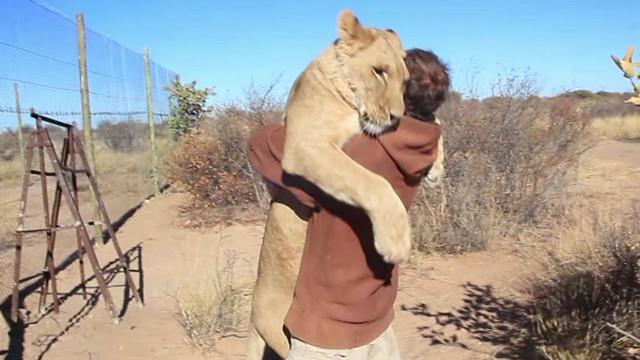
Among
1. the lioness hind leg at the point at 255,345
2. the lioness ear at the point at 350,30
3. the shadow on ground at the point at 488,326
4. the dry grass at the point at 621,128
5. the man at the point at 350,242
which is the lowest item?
the shadow on ground at the point at 488,326

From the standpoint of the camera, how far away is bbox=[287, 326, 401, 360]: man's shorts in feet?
6.00

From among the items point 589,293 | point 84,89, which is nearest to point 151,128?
point 84,89

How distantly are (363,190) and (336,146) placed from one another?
232mm

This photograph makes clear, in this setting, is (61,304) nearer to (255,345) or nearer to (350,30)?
(255,345)

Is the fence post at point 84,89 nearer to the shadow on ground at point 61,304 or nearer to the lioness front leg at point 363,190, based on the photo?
the shadow on ground at point 61,304

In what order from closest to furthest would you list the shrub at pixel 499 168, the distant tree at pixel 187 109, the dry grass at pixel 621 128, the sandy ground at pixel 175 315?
the sandy ground at pixel 175 315
the shrub at pixel 499 168
the distant tree at pixel 187 109
the dry grass at pixel 621 128

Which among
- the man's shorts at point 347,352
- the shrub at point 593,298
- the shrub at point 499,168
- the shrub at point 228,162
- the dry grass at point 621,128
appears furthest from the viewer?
the dry grass at point 621,128

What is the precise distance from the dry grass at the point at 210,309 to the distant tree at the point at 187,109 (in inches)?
350

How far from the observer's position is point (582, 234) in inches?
218

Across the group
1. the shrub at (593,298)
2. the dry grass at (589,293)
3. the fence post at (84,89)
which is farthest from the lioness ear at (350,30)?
the fence post at (84,89)

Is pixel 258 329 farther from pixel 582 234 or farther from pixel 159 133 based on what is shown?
pixel 159 133

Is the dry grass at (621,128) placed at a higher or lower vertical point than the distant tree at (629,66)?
higher

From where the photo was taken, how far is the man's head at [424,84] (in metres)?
1.84

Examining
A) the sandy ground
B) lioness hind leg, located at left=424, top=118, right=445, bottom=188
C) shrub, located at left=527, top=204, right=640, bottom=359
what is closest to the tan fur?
lioness hind leg, located at left=424, top=118, right=445, bottom=188
